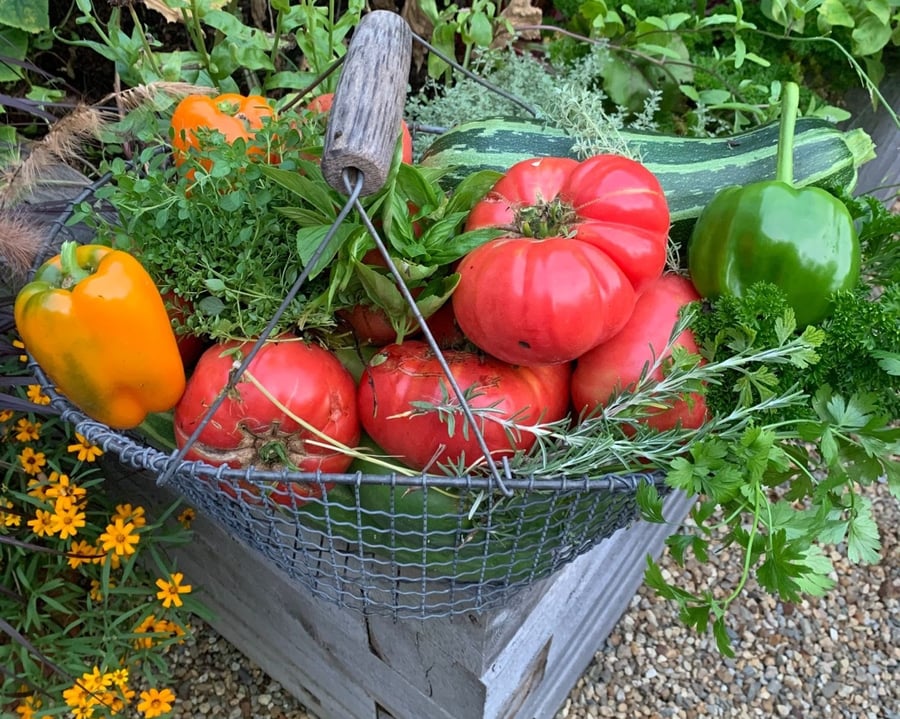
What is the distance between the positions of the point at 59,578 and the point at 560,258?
1289 millimetres

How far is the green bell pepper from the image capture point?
1.02 metres

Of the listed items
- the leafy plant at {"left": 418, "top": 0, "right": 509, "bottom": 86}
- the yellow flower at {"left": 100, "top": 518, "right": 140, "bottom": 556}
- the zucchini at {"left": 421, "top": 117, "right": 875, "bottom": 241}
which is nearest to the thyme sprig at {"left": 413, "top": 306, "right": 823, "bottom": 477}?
the zucchini at {"left": 421, "top": 117, "right": 875, "bottom": 241}

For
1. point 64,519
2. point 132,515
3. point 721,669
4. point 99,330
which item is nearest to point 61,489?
point 64,519

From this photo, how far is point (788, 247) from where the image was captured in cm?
102

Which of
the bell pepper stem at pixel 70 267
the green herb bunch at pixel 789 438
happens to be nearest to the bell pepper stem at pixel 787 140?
the green herb bunch at pixel 789 438

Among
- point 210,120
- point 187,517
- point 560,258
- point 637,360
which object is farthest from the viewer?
point 187,517

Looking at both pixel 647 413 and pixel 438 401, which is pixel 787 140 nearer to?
pixel 647 413

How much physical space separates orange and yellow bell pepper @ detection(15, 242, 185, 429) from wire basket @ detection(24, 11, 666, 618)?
54mm

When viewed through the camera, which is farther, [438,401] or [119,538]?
[119,538]

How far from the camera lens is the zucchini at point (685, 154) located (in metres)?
1.28

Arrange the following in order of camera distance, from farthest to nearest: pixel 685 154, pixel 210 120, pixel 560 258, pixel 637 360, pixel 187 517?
pixel 187 517, pixel 685 154, pixel 210 120, pixel 637 360, pixel 560 258

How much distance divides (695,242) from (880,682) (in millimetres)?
1672

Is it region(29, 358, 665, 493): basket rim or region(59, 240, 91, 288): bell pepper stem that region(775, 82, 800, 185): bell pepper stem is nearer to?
region(29, 358, 665, 493): basket rim

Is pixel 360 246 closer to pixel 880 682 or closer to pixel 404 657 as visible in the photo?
pixel 404 657
